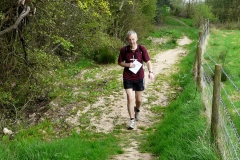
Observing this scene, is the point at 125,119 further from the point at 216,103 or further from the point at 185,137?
the point at 216,103

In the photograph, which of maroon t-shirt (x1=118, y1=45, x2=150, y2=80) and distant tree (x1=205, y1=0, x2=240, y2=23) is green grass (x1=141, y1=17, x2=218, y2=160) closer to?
maroon t-shirt (x1=118, y1=45, x2=150, y2=80)

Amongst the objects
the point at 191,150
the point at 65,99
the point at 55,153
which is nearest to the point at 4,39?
the point at 65,99

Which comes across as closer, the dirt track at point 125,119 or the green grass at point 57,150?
the green grass at point 57,150

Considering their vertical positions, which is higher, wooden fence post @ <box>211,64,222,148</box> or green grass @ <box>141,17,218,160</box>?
wooden fence post @ <box>211,64,222,148</box>

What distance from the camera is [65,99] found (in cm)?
934

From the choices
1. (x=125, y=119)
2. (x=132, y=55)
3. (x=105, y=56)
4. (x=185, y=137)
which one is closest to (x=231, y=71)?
(x=125, y=119)

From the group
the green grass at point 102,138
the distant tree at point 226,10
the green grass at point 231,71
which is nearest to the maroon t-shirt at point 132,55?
the green grass at point 102,138

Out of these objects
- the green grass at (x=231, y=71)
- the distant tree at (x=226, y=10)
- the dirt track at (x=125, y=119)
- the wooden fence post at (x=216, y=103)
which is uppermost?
the distant tree at (x=226, y=10)

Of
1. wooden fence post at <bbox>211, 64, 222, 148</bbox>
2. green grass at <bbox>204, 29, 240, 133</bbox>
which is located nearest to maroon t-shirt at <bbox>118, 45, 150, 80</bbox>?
green grass at <bbox>204, 29, 240, 133</bbox>

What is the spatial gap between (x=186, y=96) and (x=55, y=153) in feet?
15.0

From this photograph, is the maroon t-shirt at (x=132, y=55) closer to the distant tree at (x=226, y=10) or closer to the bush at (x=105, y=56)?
the bush at (x=105, y=56)

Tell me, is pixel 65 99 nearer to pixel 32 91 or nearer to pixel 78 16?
pixel 32 91

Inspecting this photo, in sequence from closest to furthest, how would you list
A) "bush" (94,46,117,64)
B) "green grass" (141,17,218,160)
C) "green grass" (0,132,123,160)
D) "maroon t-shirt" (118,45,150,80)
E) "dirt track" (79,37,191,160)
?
1. "green grass" (141,17,218,160)
2. "green grass" (0,132,123,160)
3. "dirt track" (79,37,191,160)
4. "maroon t-shirt" (118,45,150,80)
5. "bush" (94,46,117,64)

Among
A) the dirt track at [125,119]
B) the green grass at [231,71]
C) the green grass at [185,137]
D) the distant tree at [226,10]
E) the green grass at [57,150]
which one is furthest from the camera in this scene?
the distant tree at [226,10]
